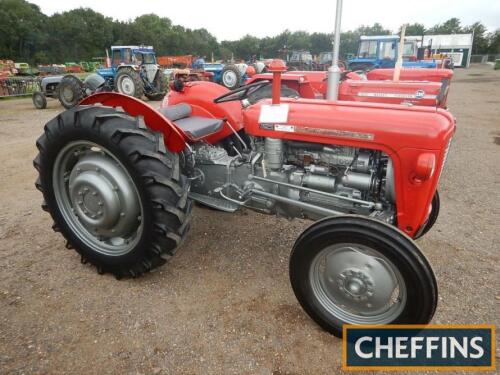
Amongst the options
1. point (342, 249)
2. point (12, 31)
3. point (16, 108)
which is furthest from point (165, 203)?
point (12, 31)

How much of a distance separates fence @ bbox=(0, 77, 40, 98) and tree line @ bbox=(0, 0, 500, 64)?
94.9 feet

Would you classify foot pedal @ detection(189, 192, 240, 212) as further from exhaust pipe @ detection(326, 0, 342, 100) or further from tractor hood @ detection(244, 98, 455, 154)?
exhaust pipe @ detection(326, 0, 342, 100)

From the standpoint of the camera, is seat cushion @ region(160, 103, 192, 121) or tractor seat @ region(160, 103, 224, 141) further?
seat cushion @ region(160, 103, 192, 121)

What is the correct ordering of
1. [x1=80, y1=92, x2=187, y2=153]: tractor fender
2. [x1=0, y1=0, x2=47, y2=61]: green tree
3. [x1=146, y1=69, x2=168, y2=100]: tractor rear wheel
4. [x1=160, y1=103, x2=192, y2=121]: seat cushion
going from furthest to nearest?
[x1=0, y1=0, x2=47, y2=61]: green tree
[x1=146, y1=69, x2=168, y2=100]: tractor rear wheel
[x1=160, y1=103, x2=192, y2=121]: seat cushion
[x1=80, y1=92, x2=187, y2=153]: tractor fender

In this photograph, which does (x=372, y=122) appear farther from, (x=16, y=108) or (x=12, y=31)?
(x=12, y=31)

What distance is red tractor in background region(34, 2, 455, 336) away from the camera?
5.90ft

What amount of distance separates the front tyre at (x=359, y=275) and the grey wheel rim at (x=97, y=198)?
1.12 meters

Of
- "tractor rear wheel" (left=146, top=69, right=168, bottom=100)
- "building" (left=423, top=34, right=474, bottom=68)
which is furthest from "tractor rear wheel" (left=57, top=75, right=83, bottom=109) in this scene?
"building" (left=423, top=34, right=474, bottom=68)

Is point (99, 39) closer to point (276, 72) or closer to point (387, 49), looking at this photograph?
point (387, 49)

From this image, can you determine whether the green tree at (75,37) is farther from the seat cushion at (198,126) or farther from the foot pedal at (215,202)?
the foot pedal at (215,202)

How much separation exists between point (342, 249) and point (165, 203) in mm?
1071

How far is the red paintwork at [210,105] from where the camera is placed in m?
2.78

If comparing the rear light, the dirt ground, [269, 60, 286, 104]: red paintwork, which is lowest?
the dirt ground

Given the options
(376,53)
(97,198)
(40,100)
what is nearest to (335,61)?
(97,198)
